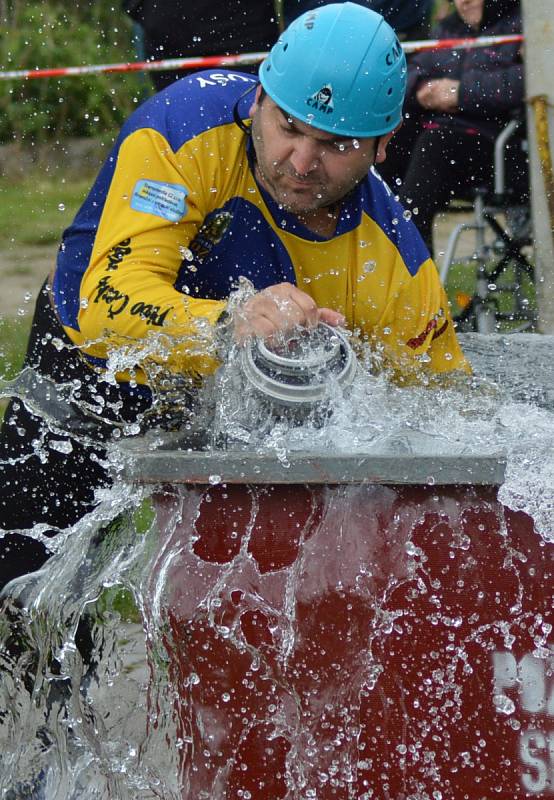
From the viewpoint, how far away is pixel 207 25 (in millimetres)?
5203

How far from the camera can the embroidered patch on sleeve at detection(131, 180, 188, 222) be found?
269 cm

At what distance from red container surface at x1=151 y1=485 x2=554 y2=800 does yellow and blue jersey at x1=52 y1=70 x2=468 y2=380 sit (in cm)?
49

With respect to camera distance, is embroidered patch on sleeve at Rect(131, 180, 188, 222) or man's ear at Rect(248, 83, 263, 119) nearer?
embroidered patch on sleeve at Rect(131, 180, 188, 222)

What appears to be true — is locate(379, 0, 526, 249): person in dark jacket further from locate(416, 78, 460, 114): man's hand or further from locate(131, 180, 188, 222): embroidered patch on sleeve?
locate(131, 180, 188, 222): embroidered patch on sleeve

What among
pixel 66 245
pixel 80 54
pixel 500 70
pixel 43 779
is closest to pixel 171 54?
pixel 500 70

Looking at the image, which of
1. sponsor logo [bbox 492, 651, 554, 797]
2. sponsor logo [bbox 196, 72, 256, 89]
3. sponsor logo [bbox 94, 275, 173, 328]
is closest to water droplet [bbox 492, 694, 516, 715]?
sponsor logo [bbox 492, 651, 554, 797]

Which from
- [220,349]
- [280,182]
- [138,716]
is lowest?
[138,716]

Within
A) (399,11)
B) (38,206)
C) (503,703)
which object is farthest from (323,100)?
(38,206)

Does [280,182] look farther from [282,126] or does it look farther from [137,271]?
[137,271]

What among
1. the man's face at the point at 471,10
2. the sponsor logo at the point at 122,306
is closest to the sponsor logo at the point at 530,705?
the sponsor logo at the point at 122,306

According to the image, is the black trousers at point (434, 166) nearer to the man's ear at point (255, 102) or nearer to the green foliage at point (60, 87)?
the man's ear at point (255, 102)

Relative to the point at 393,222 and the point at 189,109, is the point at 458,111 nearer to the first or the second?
the point at 393,222

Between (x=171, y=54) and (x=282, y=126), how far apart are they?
2946 mm

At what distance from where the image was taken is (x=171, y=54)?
5.46 meters
